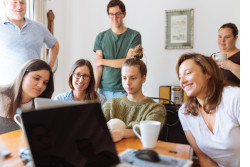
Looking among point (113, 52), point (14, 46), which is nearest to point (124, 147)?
point (113, 52)

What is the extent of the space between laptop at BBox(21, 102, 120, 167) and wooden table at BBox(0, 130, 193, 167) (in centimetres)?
19

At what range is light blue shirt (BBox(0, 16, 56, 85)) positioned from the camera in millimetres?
2168

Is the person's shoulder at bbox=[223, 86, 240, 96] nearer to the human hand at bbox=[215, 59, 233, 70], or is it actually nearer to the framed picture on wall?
the human hand at bbox=[215, 59, 233, 70]

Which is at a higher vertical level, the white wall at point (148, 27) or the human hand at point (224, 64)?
the white wall at point (148, 27)

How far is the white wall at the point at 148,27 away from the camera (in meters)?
3.21

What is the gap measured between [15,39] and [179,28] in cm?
221

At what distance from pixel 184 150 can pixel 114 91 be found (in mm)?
1410

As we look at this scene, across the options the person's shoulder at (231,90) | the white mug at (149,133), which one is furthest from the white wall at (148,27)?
the white mug at (149,133)

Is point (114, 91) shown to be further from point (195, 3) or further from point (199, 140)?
point (195, 3)

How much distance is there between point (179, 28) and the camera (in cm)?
333

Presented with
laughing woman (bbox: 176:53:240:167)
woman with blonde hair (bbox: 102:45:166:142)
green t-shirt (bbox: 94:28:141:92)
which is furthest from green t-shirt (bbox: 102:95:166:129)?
green t-shirt (bbox: 94:28:141:92)

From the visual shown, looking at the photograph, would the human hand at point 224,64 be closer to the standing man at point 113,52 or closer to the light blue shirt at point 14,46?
the standing man at point 113,52

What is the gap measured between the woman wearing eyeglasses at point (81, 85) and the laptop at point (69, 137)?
1164 millimetres
